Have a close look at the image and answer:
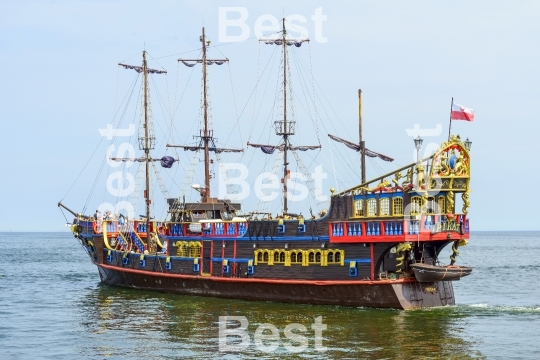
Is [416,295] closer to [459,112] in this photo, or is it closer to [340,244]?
[340,244]

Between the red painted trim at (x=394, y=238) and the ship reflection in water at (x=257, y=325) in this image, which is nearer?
the ship reflection in water at (x=257, y=325)

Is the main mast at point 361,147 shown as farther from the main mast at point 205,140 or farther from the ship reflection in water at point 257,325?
the main mast at point 205,140

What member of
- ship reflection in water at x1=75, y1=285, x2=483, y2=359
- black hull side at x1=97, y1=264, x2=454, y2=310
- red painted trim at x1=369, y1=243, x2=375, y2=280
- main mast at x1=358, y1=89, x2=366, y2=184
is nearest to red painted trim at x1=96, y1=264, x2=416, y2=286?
black hull side at x1=97, y1=264, x2=454, y2=310

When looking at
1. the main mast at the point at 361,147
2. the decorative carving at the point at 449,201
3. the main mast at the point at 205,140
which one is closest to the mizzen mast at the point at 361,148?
the main mast at the point at 361,147

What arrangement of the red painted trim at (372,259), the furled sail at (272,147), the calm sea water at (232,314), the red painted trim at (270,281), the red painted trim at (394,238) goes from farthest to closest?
the furled sail at (272,147), the red painted trim at (372,259), the red painted trim at (270,281), the red painted trim at (394,238), the calm sea water at (232,314)

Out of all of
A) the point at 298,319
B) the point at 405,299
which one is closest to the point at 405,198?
the point at 405,299

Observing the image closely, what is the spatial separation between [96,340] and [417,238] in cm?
1291

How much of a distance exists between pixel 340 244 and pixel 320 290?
2322mm

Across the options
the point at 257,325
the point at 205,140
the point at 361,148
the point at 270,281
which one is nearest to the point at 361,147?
the point at 361,148

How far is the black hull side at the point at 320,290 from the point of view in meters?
34.0

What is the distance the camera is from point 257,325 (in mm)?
31906

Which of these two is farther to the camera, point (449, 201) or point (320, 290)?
point (320, 290)

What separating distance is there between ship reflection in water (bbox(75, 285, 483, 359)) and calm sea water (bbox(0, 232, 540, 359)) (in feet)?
0.12

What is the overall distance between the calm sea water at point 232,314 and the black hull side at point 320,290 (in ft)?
1.35
